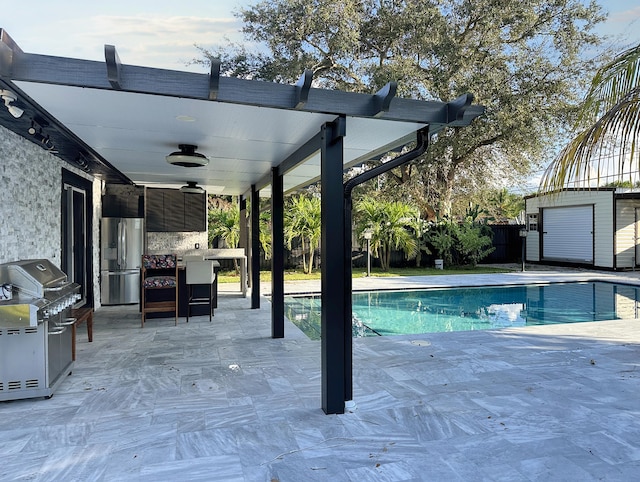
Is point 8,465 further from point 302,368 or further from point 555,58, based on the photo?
point 555,58

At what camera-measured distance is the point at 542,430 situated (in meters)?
3.14

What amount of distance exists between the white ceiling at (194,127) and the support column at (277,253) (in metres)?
0.30

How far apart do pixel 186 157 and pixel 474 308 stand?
6925 millimetres

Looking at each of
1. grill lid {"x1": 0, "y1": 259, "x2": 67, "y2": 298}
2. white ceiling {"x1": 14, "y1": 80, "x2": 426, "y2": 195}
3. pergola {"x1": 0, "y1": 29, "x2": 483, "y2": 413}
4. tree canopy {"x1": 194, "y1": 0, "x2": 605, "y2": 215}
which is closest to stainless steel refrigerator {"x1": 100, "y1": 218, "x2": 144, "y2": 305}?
white ceiling {"x1": 14, "y1": 80, "x2": 426, "y2": 195}

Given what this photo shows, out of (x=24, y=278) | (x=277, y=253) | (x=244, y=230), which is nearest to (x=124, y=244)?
(x=244, y=230)

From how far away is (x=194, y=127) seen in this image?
3.82 m

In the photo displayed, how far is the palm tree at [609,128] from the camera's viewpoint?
3.68m

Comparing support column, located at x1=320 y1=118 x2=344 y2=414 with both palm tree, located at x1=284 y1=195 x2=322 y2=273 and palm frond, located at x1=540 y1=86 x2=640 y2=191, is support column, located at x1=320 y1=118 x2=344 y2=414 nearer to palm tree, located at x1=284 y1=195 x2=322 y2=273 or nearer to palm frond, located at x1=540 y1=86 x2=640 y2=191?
palm frond, located at x1=540 y1=86 x2=640 y2=191

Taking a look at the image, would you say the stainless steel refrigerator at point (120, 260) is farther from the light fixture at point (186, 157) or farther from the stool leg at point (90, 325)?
the light fixture at point (186, 157)

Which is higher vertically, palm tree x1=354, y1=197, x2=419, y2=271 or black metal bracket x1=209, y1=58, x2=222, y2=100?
black metal bracket x1=209, y1=58, x2=222, y2=100

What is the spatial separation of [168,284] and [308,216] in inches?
309

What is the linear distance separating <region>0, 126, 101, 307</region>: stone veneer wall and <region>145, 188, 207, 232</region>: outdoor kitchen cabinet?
3110 mm

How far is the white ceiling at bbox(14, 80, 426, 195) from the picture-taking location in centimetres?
307

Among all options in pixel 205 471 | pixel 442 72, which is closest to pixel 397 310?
pixel 205 471
